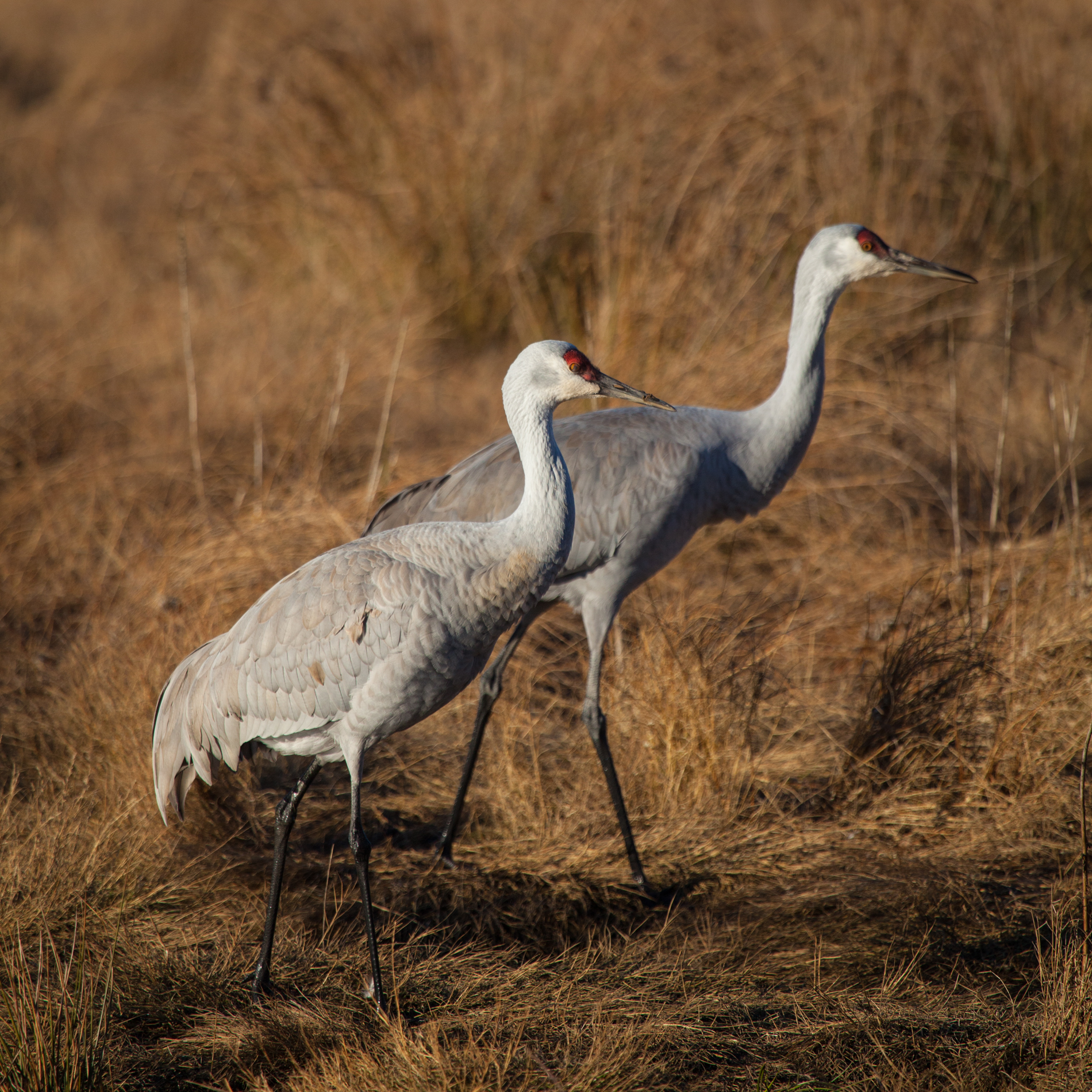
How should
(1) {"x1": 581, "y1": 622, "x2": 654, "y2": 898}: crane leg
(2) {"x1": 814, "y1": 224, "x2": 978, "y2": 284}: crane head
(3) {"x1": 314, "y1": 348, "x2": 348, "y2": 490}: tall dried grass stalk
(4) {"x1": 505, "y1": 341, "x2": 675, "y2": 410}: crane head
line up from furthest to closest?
(3) {"x1": 314, "y1": 348, "x2": 348, "y2": 490}: tall dried grass stalk < (2) {"x1": 814, "y1": 224, "x2": 978, "y2": 284}: crane head < (1) {"x1": 581, "y1": 622, "x2": 654, "y2": 898}: crane leg < (4) {"x1": 505, "y1": 341, "x2": 675, "y2": 410}: crane head

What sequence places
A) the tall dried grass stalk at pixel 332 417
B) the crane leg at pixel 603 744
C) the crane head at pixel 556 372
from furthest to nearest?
the tall dried grass stalk at pixel 332 417, the crane leg at pixel 603 744, the crane head at pixel 556 372

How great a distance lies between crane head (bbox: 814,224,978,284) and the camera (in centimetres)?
395

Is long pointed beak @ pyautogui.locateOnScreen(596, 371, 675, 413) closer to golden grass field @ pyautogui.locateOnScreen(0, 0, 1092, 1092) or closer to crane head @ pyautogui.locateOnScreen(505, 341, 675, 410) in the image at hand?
crane head @ pyautogui.locateOnScreen(505, 341, 675, 410)

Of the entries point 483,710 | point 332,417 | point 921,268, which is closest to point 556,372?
point 483,710

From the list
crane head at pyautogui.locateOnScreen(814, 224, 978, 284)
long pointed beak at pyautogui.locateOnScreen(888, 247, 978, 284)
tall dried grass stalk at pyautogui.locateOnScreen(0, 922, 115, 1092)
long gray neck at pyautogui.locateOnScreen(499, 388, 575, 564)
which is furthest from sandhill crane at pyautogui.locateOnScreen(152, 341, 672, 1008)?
long pointed beak at pyautogui.locateOnScreen(888, 247, 978, 284)

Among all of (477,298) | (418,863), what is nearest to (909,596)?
(418,863)

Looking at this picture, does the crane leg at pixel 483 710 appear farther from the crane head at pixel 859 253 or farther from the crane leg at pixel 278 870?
the crane head at pixel 859 253

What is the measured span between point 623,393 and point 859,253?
1.36 metres

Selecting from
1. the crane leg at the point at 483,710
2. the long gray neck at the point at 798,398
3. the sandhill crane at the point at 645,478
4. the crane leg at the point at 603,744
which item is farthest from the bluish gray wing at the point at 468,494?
the long gray neck at the point at 798,398

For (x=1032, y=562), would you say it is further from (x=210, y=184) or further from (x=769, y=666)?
(x=210, y=184)

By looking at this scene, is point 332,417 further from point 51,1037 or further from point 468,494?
point 51,1037

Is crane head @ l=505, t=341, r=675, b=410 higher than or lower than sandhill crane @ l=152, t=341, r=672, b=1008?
higher

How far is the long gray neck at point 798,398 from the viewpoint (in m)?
3.97

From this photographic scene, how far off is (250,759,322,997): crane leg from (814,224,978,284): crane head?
2.33 metres
